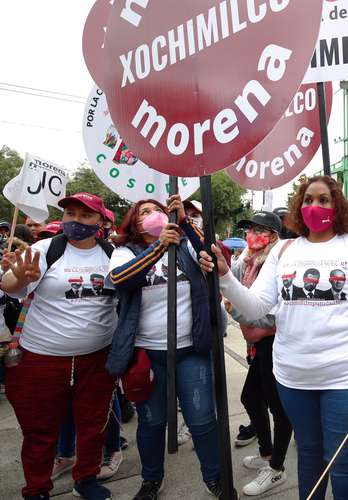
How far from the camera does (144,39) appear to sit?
1429mm

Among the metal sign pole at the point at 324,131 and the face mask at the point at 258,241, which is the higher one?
the metal sign pole at the point at 324,131

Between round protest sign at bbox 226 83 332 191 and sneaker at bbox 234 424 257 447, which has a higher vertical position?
round protest sign at bbox 226 83 332 191

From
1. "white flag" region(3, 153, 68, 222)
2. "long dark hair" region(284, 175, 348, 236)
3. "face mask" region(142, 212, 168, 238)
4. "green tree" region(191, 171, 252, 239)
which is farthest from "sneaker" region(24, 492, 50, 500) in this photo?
"green tree" region(191, 171, 252, 239)

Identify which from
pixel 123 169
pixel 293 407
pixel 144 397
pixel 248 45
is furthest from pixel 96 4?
pixel 293 407

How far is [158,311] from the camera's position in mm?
2121

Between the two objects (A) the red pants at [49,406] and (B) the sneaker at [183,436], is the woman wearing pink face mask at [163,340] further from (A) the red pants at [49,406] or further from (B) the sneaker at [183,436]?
(B) the sneaker at [183,436]

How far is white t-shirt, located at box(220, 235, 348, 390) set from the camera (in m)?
1.62

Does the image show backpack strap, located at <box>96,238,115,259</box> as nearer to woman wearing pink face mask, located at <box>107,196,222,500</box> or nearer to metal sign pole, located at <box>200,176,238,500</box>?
woman wearing pink face mask, located at <box>107,196,222,500</box>

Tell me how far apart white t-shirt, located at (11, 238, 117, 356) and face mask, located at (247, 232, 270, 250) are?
0.97 meters

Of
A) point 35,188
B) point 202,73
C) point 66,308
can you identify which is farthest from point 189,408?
point 35,188

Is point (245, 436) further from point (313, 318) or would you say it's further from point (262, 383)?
point (313, 318)

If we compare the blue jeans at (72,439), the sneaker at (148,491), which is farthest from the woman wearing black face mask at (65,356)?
the blue jeans at (72,439)

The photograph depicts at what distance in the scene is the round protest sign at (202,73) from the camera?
1.21 m

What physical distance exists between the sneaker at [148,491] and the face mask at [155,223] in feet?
4.62
